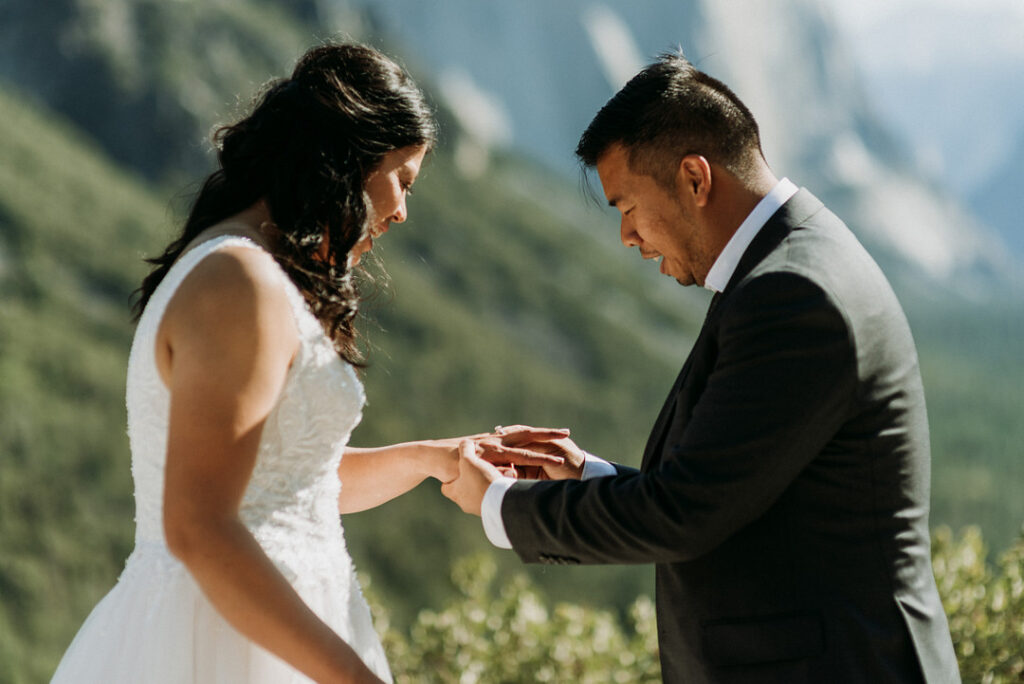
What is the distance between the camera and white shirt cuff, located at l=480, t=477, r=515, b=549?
2006 mm

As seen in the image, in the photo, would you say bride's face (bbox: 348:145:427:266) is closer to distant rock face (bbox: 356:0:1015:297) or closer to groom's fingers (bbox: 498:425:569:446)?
groom's fingers (bbox: 498:425:569:446)

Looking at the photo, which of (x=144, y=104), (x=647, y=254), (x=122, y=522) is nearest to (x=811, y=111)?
(x=144, y=104)

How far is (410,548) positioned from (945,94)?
3503cm

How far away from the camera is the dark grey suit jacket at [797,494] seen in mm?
1677

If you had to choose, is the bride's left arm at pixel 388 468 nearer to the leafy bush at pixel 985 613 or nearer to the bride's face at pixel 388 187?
the bride's face at pixel 388 187

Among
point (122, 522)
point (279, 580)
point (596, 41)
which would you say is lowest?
point (279, 580)

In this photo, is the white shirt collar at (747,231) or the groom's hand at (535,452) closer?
the white shirt collar at (747,231)

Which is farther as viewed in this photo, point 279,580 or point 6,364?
point 6,364

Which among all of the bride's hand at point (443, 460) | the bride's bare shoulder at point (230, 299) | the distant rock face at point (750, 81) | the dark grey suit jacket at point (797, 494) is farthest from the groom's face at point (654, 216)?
the distant rock face at point (750, 81)

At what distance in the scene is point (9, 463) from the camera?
11.1 meters

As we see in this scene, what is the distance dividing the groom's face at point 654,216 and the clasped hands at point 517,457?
22.8 inches

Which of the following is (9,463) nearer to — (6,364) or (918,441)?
(6,364)

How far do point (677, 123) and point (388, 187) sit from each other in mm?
623

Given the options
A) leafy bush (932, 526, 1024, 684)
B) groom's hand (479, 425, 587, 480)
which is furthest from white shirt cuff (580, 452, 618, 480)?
leafy bush (932, 526, 1024, 684)
